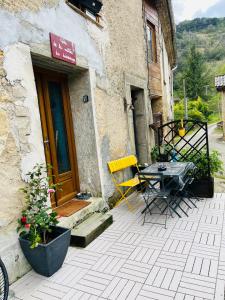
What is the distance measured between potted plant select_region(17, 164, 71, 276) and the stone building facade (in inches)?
4.5

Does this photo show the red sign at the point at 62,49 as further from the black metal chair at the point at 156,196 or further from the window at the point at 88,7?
the black metal chair at the point at 156,196

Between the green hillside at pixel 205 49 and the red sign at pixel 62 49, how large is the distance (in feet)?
138

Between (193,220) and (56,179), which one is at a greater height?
(56,179)

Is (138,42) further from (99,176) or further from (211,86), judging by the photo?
(211,86)

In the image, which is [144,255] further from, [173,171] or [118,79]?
[118,79]

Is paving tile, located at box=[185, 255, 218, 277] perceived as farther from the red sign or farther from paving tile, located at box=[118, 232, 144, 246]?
the red sign

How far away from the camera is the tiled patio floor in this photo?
2612 millimetres

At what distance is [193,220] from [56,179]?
2.52m

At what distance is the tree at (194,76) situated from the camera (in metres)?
44.8

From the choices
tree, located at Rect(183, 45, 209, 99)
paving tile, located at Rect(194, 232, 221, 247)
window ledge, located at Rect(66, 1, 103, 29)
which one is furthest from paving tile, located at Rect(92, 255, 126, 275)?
tree, located at Rect(183, 45, 209, 99)

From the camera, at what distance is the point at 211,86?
47.2 m

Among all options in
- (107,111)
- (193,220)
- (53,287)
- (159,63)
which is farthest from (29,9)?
(159,63)

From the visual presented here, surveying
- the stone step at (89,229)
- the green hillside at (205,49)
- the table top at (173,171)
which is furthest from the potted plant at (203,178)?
the green hillside at (205,49)

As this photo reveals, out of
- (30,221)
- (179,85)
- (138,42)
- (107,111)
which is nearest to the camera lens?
(30,221)
